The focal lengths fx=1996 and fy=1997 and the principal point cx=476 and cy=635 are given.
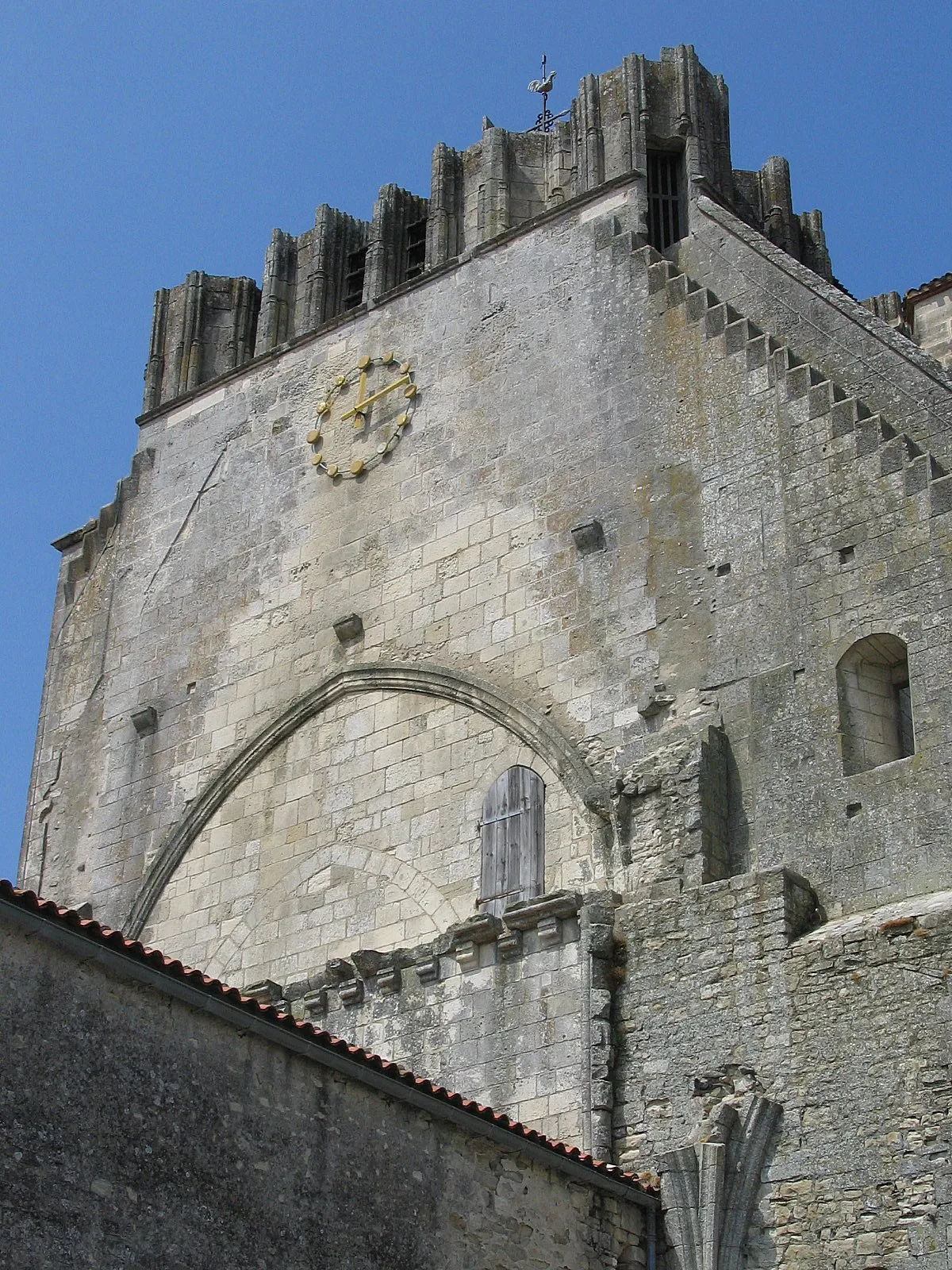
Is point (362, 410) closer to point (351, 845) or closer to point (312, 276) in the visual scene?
point (312, 276)

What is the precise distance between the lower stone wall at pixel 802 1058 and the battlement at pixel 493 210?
7.72m

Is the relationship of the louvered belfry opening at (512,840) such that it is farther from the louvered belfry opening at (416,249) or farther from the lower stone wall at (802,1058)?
the louvered belfry opening at (416,249)

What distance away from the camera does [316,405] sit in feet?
69.9

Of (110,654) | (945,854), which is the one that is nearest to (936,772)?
(945,854)

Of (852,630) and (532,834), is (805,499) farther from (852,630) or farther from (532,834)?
(532,834)

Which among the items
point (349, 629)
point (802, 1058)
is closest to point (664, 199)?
point (349, 629)

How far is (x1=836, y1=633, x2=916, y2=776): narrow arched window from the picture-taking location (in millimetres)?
15367

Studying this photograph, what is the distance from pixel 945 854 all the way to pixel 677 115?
30.6 ft

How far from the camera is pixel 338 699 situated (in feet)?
63.3

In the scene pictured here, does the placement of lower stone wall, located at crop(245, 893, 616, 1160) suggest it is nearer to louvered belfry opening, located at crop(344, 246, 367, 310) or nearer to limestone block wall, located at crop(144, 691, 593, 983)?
limestone block wall, located at crop(144, 691, 593, 983)

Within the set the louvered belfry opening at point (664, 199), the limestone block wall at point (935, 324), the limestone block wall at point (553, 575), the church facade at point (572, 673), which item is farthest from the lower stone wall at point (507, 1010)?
the limestone block wall at point (935, 324)

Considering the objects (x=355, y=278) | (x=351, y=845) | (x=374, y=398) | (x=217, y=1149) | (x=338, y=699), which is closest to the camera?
(x=217, y=1149)

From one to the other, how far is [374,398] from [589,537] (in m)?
3.81

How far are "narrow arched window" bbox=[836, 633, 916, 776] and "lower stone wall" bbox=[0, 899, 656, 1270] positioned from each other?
398cm
